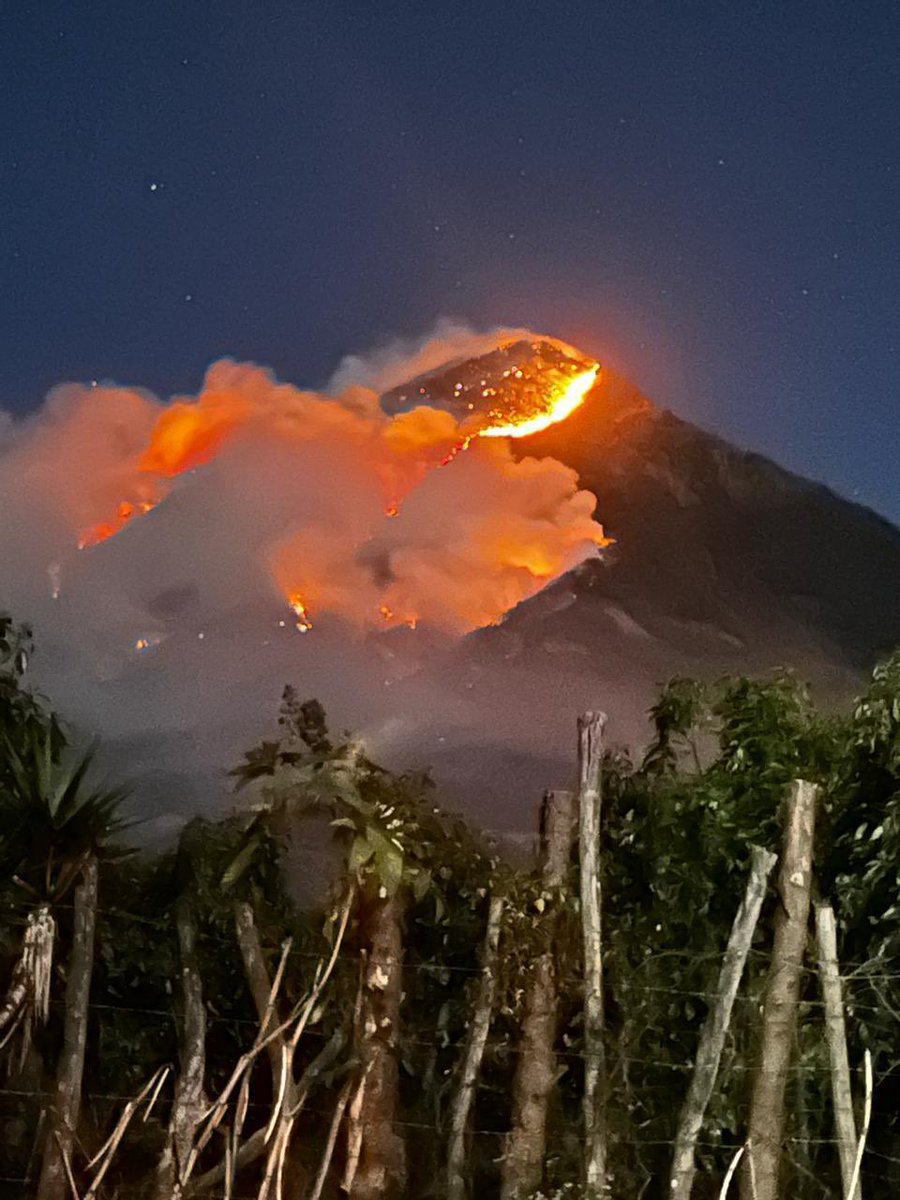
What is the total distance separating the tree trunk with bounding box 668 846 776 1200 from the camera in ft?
12.1

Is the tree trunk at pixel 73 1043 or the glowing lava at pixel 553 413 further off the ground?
the glowing lava at pixel 553 413

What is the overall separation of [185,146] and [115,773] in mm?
2085

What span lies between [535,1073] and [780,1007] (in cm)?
75

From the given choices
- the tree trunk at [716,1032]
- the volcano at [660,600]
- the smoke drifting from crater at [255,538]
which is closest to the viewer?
the tree trunk at [716,1032]

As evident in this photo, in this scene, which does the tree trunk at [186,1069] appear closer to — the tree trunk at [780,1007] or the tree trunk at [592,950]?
the tree trunk at [592,950]

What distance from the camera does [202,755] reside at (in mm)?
4859

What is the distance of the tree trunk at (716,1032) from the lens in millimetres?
3695

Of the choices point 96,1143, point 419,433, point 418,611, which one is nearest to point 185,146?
point 419,433

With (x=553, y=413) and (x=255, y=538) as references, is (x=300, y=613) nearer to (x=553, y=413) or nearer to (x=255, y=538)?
(x=255, y=538)

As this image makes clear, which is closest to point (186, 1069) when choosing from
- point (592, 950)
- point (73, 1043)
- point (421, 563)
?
point (73, 1043)

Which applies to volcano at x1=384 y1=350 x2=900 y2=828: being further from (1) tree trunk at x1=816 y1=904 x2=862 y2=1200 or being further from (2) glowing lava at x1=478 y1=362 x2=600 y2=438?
(1) tree trunk at x1=816 y1=904 x2=862 y2=1200

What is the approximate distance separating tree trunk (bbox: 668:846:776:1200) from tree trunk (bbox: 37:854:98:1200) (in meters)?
1.62

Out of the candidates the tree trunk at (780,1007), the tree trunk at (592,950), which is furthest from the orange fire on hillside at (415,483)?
the tree trunk at (780,1007)

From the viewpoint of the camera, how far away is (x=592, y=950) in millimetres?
4051
